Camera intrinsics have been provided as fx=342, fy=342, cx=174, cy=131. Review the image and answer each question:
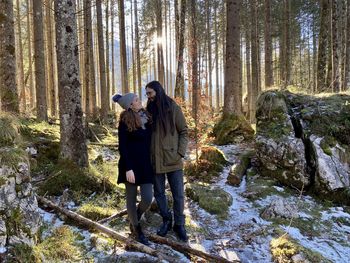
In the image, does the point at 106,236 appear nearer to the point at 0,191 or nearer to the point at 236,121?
the point at 0,191

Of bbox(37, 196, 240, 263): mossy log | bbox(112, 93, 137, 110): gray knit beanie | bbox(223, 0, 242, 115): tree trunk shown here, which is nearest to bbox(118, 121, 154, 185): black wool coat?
bbox(112, 93, 137, 110): gray knit beanie

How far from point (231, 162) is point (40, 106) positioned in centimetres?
682

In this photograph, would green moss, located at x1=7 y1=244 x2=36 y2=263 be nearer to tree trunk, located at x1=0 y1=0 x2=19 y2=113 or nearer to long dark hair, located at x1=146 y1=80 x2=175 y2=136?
long dark hair, located at x1=146 y1=80 x2=175 y2=136

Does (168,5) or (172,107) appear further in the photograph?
(168,5)

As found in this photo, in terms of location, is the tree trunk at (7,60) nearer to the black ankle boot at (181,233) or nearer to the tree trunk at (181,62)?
the black ankle boot at (181,233)

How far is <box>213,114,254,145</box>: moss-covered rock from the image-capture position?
9.88 metres

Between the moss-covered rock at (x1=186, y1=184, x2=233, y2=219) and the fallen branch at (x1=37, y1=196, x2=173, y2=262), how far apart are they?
1.96m

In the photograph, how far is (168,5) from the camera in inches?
1250

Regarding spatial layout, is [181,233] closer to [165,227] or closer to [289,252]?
[165,227]

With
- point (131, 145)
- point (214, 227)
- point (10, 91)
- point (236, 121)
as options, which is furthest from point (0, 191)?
point (236, 121)

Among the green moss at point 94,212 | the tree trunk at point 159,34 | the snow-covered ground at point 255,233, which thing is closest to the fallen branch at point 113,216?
the green moss at point 94,212

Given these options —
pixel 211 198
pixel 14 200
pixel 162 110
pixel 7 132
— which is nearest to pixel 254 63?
pixel 211 198

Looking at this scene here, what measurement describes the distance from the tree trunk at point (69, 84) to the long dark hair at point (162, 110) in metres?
1.97

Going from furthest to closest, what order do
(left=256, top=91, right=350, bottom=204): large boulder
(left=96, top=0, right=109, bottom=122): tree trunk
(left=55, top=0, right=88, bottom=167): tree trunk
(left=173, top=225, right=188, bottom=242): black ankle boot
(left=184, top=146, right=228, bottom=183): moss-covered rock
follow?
(left=96, top=0, right=109, bottom=122): tree trunk, (left=184, top=146, right=228, bottom=183): moss-covered rock, (left=256, top=91, right=350, bottom=204): large boulder, (left=55, top=0, right=88, bottom=167): tree trunk, (left=173, top=225, right=188, bottom=242): black ankle boot
